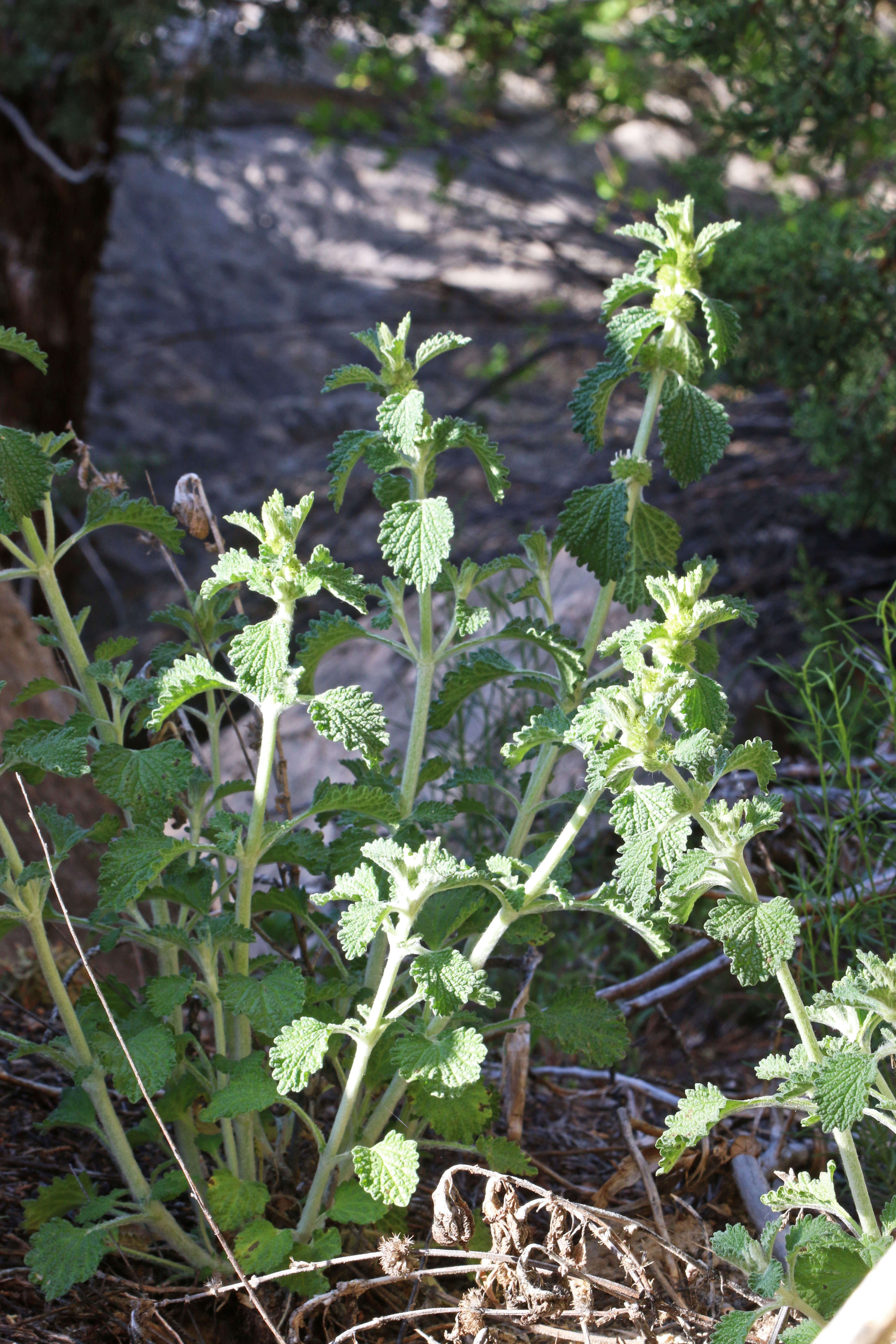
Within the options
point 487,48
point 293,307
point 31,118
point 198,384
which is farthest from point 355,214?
point 31,118

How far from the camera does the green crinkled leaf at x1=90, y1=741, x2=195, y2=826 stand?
1306 mm

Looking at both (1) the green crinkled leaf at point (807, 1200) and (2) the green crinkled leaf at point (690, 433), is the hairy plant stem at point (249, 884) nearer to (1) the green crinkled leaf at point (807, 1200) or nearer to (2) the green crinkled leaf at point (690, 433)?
(2) the green crinkled leaf at point (690, 433)

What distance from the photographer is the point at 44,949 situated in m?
1.41

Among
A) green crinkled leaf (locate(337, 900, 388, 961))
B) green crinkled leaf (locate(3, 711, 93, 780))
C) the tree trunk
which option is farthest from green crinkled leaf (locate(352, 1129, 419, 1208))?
the tree trunk

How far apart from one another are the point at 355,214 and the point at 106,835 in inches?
256

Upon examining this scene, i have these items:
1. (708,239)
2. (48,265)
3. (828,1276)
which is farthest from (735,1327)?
(48,265)

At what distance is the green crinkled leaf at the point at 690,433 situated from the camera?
1.40m

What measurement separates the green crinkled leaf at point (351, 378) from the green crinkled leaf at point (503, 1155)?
95 cm

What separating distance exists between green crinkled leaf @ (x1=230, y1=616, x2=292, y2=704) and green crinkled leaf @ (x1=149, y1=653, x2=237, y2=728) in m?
0.04

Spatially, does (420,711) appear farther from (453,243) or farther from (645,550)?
(453,243)

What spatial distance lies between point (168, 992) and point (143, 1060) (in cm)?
9

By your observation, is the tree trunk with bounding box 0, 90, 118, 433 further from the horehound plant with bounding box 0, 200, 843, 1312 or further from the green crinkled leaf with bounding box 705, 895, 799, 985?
the green crinkled leaf with bounding box 705, 895, 799, 985

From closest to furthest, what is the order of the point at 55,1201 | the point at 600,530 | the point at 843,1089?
the point at 843,1089, the point at 600,530, the point at 55,1201

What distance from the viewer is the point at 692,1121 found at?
3.82ft
